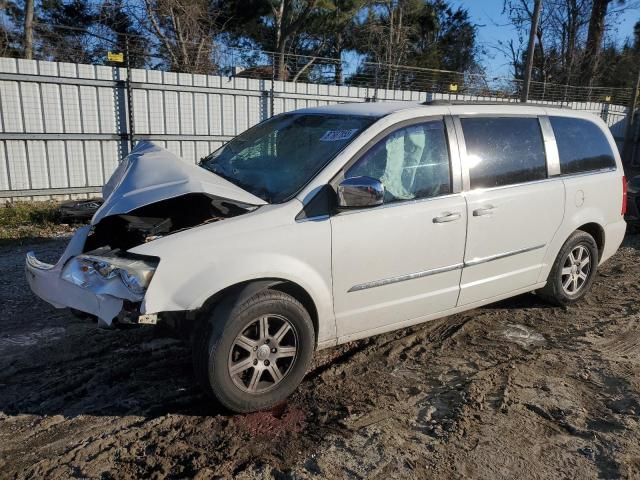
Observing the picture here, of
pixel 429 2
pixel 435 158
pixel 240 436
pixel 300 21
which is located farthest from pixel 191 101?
pixel 429 2

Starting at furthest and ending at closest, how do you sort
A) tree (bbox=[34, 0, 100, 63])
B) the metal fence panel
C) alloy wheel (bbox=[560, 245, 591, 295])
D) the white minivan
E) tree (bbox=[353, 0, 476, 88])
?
tree (bbox=[353, 0, 476, 88]) < tree (bbox=[34, 0, 100, 63]) < the metal fence panel < alloy wheel (bbox=[560, 245, 591, 295]) < the white minivan

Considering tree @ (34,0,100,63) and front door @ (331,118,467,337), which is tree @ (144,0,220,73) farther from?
front door @ (331,118,467,337)

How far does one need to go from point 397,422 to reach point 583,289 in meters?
3.06

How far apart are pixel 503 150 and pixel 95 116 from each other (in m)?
7.83

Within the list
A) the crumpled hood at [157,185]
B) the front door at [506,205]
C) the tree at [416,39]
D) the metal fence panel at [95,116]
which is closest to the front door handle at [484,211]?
the front door at [506,205]

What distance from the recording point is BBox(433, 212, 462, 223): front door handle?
3.71 m

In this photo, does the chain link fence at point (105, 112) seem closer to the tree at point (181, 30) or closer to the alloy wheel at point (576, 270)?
the tree at point (181, 30)

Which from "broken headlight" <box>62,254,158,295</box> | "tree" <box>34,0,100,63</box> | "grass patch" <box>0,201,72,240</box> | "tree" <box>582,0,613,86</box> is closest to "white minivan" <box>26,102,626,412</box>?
"broken headlight" <box>62,254,158,295</box>

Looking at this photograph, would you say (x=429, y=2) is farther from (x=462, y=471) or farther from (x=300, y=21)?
(x=462, y=471)

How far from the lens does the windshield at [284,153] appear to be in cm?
347

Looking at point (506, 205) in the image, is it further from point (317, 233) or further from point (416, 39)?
point (416, 39)

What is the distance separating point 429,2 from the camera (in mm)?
34781

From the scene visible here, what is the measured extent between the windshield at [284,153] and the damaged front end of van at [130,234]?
0.22m

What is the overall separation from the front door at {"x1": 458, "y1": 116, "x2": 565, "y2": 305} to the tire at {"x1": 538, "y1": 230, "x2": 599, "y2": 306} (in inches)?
13.2
